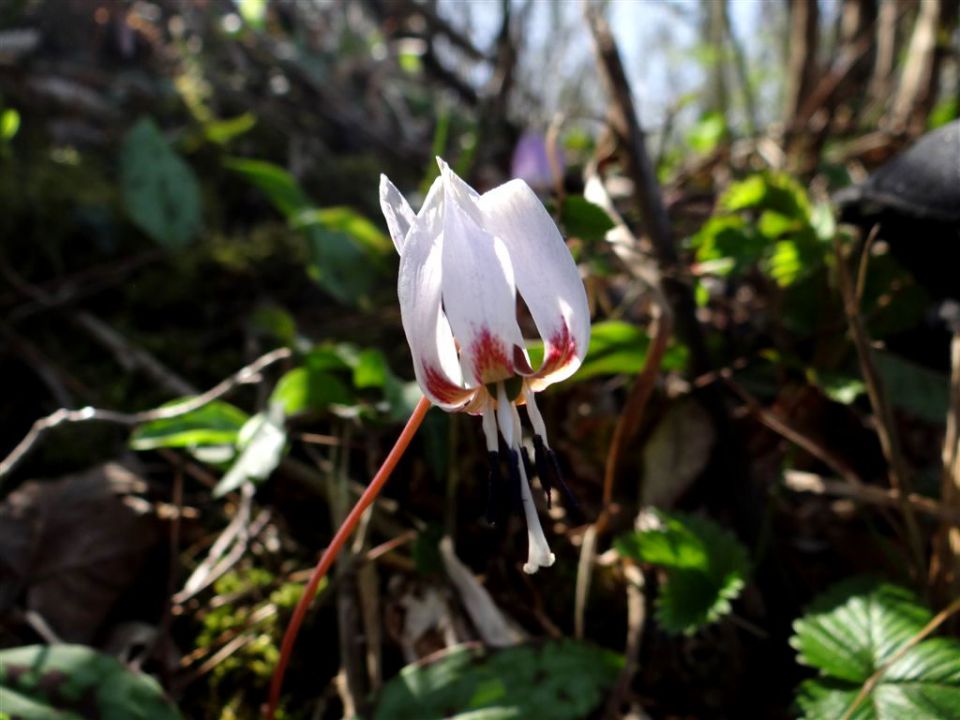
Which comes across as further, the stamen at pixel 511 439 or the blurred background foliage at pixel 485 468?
the blurred background foliage at pixel 485 468

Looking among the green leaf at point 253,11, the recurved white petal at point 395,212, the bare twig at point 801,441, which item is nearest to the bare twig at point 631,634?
the bare twig at point 801,441

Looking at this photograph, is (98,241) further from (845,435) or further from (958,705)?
(958,705)

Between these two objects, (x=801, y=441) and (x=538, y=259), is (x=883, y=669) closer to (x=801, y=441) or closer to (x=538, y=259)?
(x=801, y=441)

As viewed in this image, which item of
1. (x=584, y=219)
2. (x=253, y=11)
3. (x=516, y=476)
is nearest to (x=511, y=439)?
(x=516, y=476)

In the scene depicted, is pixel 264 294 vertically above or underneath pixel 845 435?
above

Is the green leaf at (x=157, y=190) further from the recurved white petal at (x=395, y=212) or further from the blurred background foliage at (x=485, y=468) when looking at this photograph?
the recurved white petal at (x=395, y=212)

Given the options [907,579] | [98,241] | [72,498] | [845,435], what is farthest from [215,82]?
[907,579]
